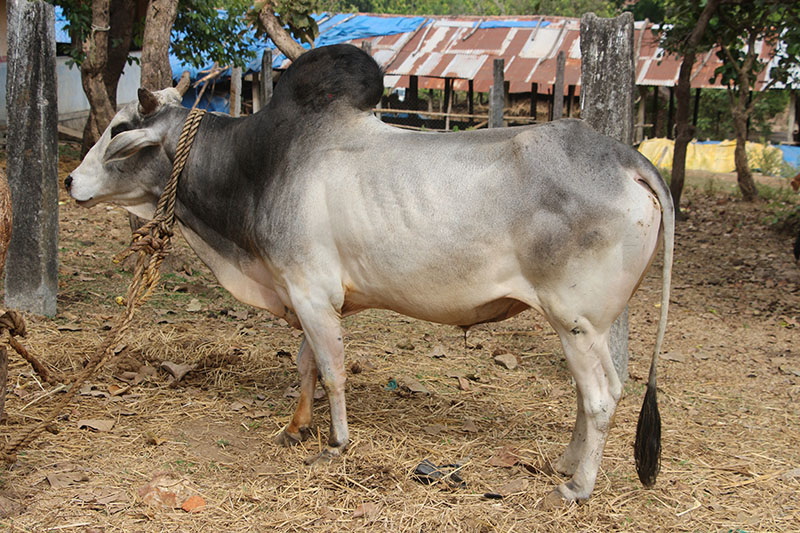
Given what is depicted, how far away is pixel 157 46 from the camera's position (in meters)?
5.74

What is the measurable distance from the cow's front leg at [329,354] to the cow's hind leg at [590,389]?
39.4 inches

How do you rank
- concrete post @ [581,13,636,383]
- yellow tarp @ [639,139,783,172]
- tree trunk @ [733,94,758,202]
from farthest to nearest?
yellow tarp @ [639,139,783,172] → tree trunk @ [733,94,758,202] → concrete post @ [581,13,636,383]

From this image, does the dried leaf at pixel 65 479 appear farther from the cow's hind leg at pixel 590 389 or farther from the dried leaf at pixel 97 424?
the cow's hind leg at pixel 590 389

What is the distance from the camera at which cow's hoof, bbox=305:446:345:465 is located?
3.70m

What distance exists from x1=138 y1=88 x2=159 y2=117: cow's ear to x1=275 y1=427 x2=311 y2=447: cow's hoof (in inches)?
66.8

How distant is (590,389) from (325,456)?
126 cm

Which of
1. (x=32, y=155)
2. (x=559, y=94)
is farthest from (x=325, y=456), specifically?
(x=559, y=94)

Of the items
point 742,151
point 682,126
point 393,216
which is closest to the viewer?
point 393,216

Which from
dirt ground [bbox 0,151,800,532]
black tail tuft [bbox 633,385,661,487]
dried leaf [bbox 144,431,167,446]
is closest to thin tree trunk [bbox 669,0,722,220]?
dirt ground [bbox 0,151,800,532]

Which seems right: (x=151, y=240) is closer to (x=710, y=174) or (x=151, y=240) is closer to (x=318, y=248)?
(x=318, y=248)

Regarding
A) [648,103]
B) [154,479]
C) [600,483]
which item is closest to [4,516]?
[154,479]

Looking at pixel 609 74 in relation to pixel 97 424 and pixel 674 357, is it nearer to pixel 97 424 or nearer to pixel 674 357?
pixel 674 357

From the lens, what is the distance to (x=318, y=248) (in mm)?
3502

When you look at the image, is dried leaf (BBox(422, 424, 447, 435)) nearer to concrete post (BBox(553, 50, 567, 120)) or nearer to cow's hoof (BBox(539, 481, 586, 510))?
cow's hoof (BBox(539, 481, 586, 510))
